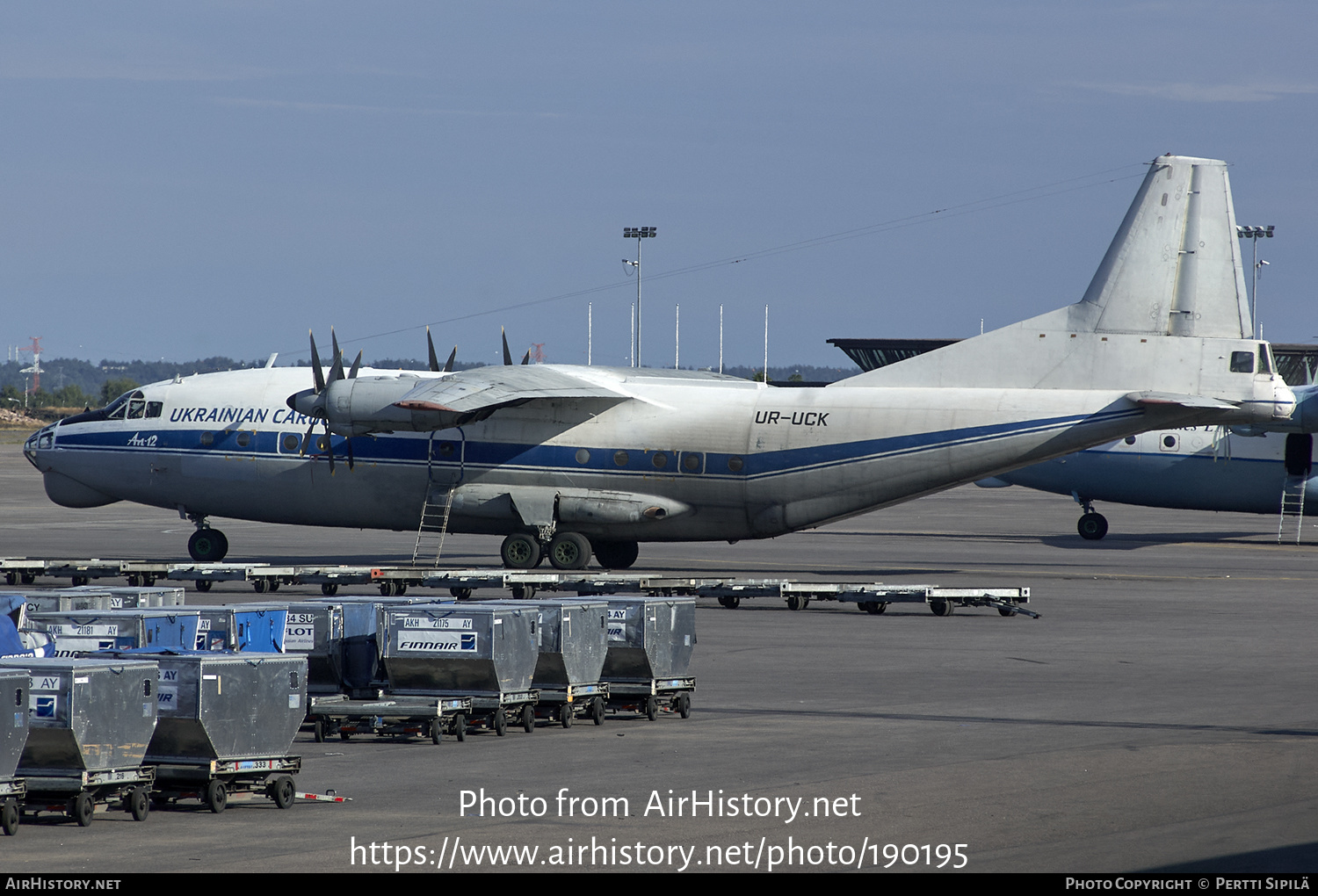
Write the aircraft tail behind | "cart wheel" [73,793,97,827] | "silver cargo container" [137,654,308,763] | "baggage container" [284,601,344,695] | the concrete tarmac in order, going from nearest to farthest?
1. the concrete tarmac
2. "cart wheel" [73,793,97,827]
3. "silver cargo container" [137,654,308,763]
4. "baggage container" [284,601,344,695]
5. the aircraft tail behind

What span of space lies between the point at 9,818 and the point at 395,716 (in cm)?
486

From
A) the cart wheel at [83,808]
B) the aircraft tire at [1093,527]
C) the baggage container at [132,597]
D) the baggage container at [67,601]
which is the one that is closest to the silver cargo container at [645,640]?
the baggage container at [132,597]

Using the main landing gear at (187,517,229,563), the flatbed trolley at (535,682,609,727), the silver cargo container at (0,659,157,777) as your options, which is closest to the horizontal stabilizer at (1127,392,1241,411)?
the flatbed trolley at (535,682,609,727)

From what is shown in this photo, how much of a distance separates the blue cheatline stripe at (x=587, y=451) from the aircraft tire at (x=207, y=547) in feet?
6.66

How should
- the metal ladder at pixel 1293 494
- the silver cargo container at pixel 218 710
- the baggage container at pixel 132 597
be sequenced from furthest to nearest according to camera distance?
the metal ladder at pixel 1293 494 → the baggage container at pixel 132 597 → the silver cargo container at pixel 218 710

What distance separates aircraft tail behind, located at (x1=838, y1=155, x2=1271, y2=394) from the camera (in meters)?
30.0

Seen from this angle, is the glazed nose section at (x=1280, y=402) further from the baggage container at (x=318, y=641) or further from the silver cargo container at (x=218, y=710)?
the silver cargo container at (x=218, y=710)

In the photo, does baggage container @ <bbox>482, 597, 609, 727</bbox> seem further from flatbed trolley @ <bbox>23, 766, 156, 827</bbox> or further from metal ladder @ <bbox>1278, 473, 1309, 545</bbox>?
metal ladder @ <bbox>1278, 473, 1309, 545</bbox>

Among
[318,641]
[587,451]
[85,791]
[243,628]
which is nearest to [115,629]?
[243,628]

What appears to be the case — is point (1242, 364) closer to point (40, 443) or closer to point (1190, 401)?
point (1190, 401)

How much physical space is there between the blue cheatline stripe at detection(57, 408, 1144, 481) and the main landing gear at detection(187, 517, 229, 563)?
2009mm

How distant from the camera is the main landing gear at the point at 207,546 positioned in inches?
1368

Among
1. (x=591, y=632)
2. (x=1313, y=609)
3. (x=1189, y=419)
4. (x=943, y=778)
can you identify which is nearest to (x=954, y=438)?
(x=1189, y=419)

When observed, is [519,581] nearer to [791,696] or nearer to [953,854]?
[791,696]
